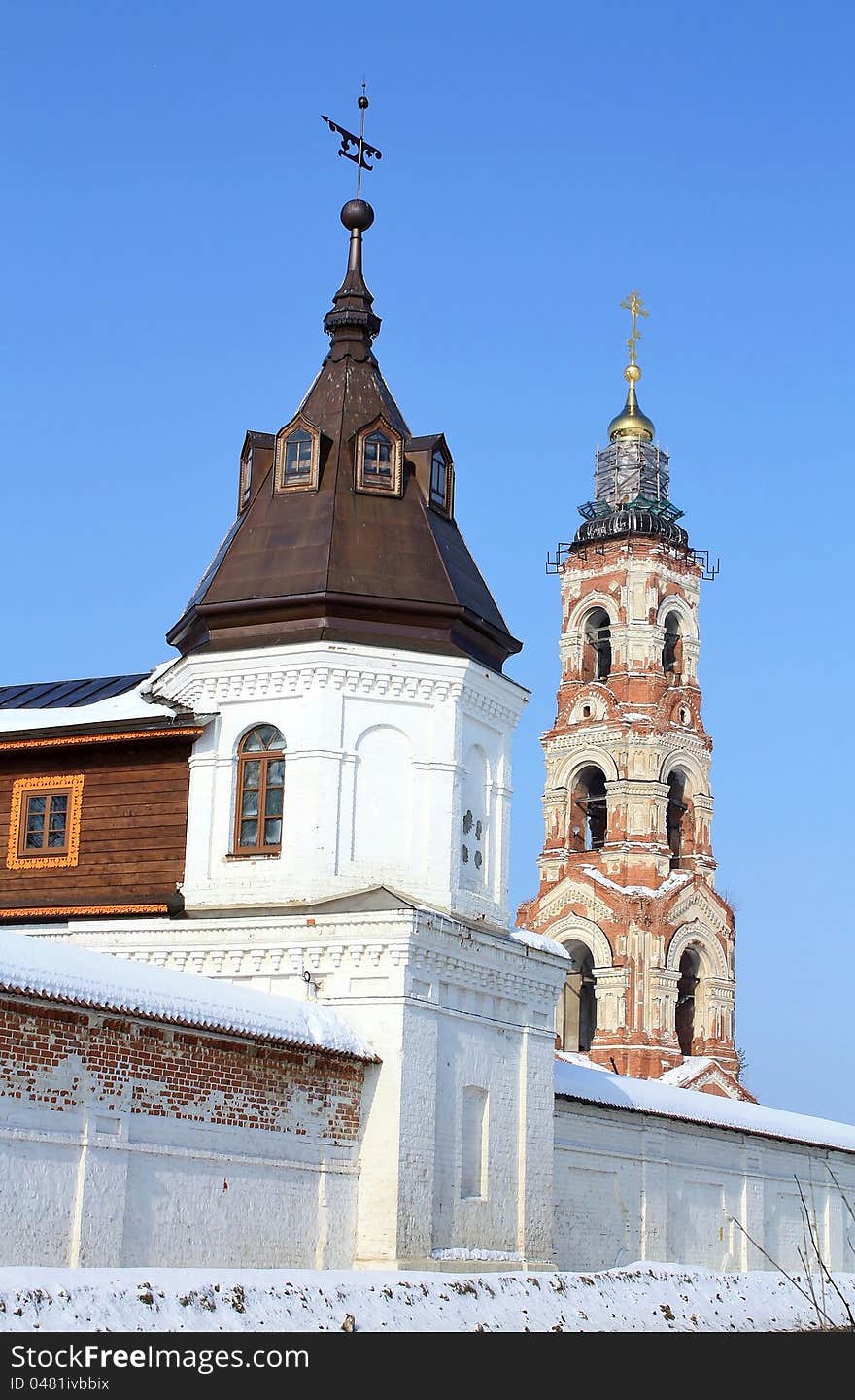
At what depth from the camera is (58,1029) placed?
15.4 m

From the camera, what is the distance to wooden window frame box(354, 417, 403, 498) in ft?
72.2

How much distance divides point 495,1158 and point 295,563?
7.12 metres

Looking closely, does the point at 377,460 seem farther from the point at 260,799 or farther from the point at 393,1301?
the point at 393,1301

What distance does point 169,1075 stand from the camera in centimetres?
1655

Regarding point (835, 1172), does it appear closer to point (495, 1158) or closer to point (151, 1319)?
point (495, 1158)

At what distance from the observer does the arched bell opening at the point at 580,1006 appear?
59156 millimetres

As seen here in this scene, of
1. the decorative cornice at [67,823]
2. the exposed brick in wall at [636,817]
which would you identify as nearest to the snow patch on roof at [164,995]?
the decorative cornice at [67,823]

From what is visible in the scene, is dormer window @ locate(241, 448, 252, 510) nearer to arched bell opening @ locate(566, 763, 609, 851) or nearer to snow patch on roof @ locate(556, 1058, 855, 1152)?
snow patch on roof @ locate(556, 1058, 855, 1152)

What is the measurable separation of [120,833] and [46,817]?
1.14m

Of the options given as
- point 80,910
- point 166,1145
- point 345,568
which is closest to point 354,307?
point 345,568

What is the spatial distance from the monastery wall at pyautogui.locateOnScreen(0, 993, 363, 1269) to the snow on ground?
46.2 inches

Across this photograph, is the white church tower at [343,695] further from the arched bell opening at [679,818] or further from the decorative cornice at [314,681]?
the arched bell opening at [679,818]
